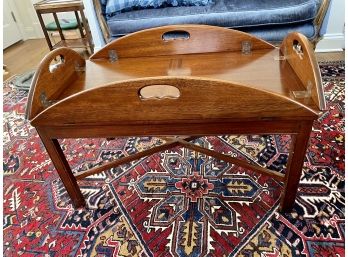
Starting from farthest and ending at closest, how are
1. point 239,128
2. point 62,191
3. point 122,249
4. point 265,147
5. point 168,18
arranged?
point 168,18, point 265,147, point 62,191, point 122,249, point 239,128

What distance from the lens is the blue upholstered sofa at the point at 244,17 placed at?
5.16 ft

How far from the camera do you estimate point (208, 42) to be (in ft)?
3.55

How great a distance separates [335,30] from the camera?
2062 millimetres

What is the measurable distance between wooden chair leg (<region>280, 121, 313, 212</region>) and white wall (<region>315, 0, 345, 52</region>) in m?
1.62

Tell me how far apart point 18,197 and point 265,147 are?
44.9 inches

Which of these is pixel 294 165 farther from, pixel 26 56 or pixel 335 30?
pixel 26 56

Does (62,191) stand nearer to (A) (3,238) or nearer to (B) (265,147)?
(A) (3,238)

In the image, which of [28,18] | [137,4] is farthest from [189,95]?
[28,18]

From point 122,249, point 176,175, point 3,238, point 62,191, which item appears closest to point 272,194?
point 176,175

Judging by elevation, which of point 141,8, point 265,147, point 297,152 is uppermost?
point 141,8

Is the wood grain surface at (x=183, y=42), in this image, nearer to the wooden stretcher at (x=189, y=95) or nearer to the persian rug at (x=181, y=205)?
the wooden stretcher at (x=189, y=95)

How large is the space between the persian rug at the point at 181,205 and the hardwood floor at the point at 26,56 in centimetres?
91

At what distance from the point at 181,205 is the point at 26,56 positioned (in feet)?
8.40

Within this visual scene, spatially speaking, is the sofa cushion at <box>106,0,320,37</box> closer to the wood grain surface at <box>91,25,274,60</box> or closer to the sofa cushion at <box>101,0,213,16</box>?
the sofa cushion at <box>101,0,213,16</box>
